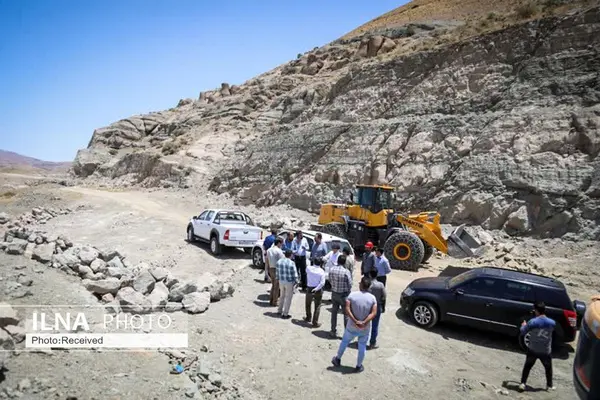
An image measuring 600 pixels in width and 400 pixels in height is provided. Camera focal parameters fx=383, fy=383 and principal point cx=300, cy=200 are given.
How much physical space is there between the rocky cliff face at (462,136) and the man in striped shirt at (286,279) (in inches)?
468

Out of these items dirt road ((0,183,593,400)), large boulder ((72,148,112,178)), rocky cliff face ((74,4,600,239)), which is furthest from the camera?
large boulder ((72,148,112,178))

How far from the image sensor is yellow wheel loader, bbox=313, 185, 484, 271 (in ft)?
44.7

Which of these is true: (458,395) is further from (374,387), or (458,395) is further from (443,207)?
(443,207)

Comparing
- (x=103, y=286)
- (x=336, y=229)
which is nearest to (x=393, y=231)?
(x=336, y=229)

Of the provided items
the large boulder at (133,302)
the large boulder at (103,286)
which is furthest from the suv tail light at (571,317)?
the large boulder at (103,286)

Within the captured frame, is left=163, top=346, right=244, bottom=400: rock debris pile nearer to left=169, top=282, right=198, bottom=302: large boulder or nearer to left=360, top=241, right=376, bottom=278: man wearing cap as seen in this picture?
left=169, top=282, right=198, bottom=302: large boulder

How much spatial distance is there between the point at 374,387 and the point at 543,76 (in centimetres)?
1975

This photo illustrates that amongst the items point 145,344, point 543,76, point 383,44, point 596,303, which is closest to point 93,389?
point 145,344

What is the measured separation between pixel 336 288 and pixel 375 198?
8.14m

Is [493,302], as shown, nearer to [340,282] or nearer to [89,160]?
[340,282]

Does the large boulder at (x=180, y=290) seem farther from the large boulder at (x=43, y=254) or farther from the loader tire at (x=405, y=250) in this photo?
the loader tire at (x=405, y=250)

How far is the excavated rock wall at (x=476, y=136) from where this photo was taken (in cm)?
1617

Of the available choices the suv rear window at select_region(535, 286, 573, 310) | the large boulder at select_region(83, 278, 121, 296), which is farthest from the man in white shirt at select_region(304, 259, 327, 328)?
the suv rear window at select_region(535, 286, 573, 310)

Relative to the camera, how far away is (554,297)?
7766mm
